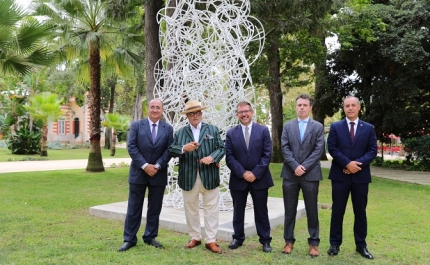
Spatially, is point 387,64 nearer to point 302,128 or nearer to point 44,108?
point 302,128

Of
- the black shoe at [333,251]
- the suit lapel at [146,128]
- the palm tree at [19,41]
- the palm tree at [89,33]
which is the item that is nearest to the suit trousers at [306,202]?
the black shoe at [333,251]

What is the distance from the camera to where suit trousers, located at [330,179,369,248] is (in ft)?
15.8

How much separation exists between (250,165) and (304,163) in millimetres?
642

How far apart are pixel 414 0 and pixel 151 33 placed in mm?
10373

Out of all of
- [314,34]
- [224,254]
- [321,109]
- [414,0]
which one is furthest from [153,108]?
[321,109]

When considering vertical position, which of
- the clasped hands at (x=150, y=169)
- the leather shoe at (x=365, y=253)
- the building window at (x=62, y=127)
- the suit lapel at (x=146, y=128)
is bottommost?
the leather shoe at (x=365, y=253)

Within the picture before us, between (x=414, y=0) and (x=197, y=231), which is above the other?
(x=414, y=0)

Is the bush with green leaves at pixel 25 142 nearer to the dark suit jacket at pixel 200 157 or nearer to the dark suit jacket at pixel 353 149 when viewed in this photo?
the dark suit jacket at pixel 200 157

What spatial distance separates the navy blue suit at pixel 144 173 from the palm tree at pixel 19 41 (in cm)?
695

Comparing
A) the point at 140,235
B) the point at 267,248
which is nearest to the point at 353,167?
the point at 267,248

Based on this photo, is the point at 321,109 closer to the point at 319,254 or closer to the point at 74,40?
the point at 74,40

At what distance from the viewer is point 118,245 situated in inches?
208

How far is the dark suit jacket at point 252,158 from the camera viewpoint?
4.91 metres

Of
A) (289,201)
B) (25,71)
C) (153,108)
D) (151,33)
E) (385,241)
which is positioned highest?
(151,33)
